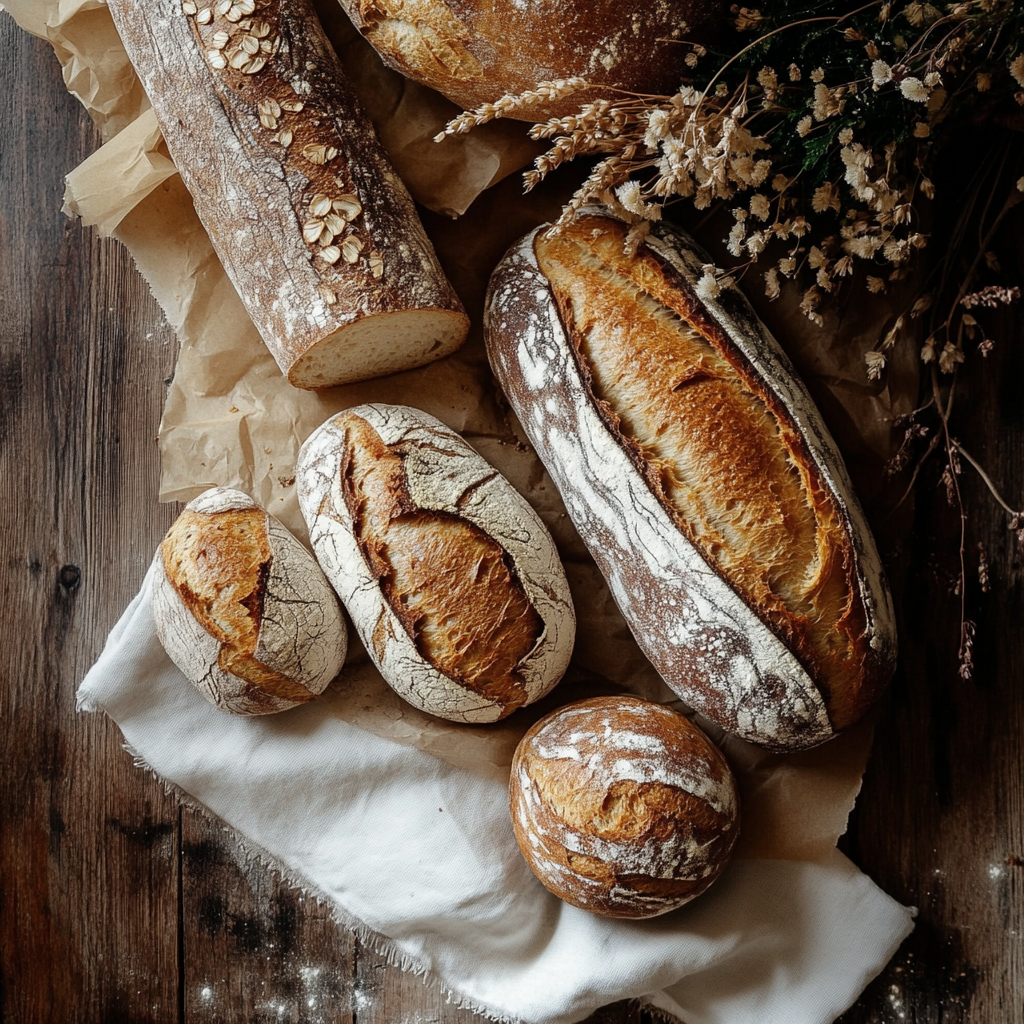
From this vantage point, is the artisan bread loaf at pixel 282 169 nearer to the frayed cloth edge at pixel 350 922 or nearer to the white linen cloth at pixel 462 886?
the white linen cloth at pixel 462 886

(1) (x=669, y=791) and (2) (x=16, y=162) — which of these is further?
(2) (x=16, y=162)

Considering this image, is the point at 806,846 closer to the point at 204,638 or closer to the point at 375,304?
the point at 204,638

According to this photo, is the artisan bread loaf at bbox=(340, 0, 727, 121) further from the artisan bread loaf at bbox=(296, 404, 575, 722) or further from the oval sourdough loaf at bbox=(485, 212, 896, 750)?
the artisan bread loaf at bbox=(296, 404, 575, 722)

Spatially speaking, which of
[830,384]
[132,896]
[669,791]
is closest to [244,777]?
[132,896]

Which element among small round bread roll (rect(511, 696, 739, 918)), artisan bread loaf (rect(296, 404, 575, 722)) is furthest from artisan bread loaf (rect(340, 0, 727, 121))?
small round bread roll (rect(511, 696, 739, 918))

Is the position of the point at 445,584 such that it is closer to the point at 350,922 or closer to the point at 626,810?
the point at 626,810

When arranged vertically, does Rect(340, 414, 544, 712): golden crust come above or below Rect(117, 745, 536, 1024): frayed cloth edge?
above
